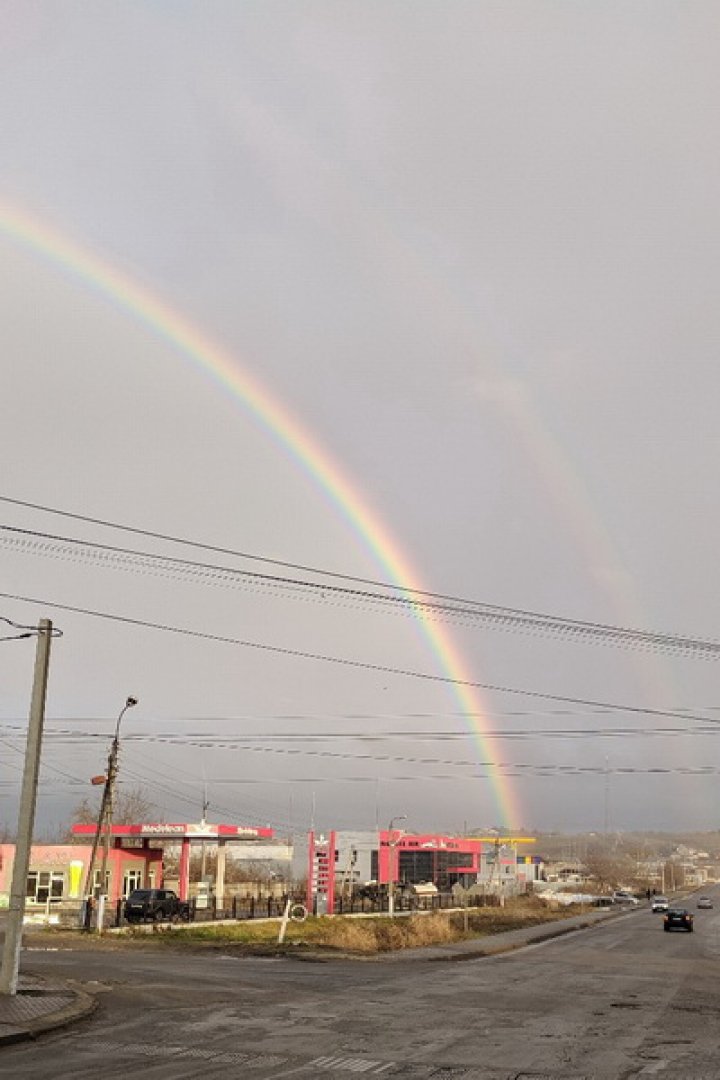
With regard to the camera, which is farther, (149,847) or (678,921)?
(149,847)

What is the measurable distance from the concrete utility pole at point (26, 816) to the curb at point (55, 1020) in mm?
1519

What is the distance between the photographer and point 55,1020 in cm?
1861

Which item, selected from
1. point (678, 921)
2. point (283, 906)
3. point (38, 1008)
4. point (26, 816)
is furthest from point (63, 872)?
point (38, 1008)

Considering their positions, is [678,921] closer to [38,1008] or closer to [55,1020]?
[38,1008]

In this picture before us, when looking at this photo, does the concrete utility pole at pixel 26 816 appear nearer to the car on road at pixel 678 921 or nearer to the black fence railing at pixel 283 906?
the black fence railing at pixel 283 906

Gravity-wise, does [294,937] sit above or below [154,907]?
below

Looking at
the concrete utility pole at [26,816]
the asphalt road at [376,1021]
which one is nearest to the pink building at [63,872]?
the asphalt road at [376,1021]

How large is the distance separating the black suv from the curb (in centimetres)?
3685

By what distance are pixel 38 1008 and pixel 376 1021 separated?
6.27 metres

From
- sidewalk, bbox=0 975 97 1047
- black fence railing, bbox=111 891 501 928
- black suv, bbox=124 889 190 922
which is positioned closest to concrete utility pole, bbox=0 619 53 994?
sidewalk, bbox=0 975 97 1047

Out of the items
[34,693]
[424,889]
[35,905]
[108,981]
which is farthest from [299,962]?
[424,889]

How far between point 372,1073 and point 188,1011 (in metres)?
8.46

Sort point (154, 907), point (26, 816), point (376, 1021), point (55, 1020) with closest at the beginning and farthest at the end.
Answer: point (55, 1020) → point (376, 1021) → point (26, 816) → point (154, 907)

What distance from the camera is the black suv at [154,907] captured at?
58.1 metres
